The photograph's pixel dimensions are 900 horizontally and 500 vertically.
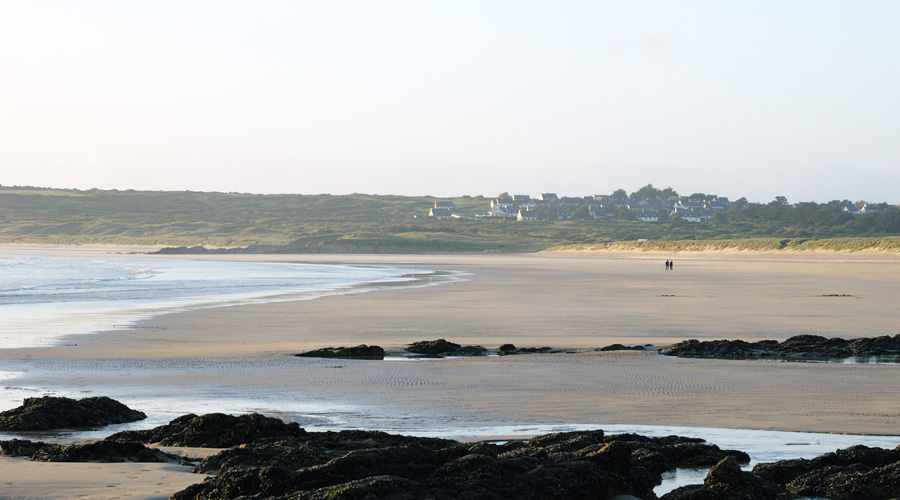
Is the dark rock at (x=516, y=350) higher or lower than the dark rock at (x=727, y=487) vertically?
lower

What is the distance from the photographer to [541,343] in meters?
15.8

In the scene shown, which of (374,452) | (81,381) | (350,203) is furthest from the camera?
(350,203)

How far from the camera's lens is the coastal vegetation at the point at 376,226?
333ft

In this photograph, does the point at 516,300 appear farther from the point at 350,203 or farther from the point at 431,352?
the point at 350,203

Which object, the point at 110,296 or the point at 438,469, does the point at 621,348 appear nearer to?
the point at 438,469

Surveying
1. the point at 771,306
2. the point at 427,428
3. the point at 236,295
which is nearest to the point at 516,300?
the point at 771,306

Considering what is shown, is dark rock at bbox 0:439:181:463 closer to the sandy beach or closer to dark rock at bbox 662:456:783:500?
the sandy beach

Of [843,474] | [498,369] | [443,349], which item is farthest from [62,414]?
[443,349]

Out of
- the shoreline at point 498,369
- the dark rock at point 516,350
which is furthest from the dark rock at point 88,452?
the dark rock at point 516,350

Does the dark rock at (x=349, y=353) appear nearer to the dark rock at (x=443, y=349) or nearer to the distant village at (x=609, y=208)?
the dark rock at (x=443, y=349)

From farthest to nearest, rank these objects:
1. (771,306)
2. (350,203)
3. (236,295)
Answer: (350,203)
(236,295)
(771,306)

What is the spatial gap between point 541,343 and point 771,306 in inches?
432

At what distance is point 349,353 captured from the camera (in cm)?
1399

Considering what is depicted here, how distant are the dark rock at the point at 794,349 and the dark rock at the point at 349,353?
450 cm
